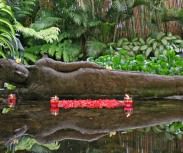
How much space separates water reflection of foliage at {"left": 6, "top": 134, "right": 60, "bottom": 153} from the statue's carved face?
2.22m

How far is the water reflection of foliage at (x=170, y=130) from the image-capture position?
4.91 m

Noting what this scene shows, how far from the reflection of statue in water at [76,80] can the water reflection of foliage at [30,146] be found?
2224mm

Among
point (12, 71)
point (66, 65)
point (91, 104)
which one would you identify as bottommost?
point (91, 104)

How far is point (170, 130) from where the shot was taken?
16.8ft

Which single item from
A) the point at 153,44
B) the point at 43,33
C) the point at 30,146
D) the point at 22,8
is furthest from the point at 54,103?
the point at 22,8

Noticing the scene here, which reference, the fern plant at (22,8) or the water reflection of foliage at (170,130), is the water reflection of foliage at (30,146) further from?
the fern plant at (22,8)

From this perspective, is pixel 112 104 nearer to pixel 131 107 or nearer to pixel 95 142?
pixel 131 107

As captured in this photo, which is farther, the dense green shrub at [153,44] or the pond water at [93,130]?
the dense green shrub at [153,44]

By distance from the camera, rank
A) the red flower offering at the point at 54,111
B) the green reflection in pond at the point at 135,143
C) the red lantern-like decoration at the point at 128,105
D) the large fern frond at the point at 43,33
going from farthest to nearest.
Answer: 1. the large fern frond at the point at 43,33
2. the red lantern-like decoration at the point at 128,105
3. the red flower offering at the point at 54,111
4. the green reflection in pond at the point at 135,143

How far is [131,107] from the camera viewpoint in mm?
6367

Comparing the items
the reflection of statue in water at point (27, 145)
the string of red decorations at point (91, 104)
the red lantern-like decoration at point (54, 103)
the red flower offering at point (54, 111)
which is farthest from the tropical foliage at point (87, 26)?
the reflection of statue in water at point (27, 145)

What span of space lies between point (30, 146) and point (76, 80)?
2.55m

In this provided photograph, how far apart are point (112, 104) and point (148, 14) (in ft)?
19.0

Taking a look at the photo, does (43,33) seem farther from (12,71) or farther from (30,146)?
(30,146)
